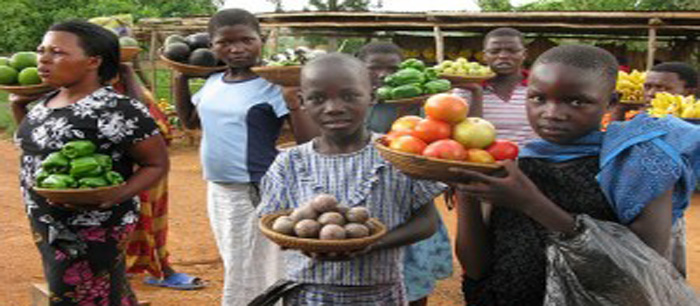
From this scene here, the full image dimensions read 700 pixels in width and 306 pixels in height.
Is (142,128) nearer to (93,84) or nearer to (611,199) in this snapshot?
(93,84)

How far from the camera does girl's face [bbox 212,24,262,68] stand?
10.5 ft

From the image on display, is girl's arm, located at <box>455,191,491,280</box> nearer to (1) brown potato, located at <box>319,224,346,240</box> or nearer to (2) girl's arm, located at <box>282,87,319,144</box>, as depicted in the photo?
(1) brown potato, located at <box>319,224,346,240</box>

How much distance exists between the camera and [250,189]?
325 cm

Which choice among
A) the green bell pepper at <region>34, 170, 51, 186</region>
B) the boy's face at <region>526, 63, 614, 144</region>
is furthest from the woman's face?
the boy's face at <region>526, 63, 614, 144</region>

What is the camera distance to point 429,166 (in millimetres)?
1682

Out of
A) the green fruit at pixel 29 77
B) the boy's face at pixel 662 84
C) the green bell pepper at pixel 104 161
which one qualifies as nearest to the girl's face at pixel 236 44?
the green bell pepper at pixel 104 161

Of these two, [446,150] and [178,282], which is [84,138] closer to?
[446,150]

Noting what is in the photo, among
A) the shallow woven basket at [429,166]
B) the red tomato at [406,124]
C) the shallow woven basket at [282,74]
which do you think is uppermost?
the shallow woven basket at [282,74]

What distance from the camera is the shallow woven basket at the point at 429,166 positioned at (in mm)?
1606

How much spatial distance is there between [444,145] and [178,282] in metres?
3.65

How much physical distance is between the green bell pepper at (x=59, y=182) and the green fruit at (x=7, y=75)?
35.3 inches

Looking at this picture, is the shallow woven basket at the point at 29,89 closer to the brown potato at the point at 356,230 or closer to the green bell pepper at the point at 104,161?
the green bell pepper at the point at 104,161

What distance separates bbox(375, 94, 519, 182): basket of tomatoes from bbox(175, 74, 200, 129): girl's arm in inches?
80.3

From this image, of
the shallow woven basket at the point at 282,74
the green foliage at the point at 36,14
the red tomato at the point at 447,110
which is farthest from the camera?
the green foliage at the point at 36,14
